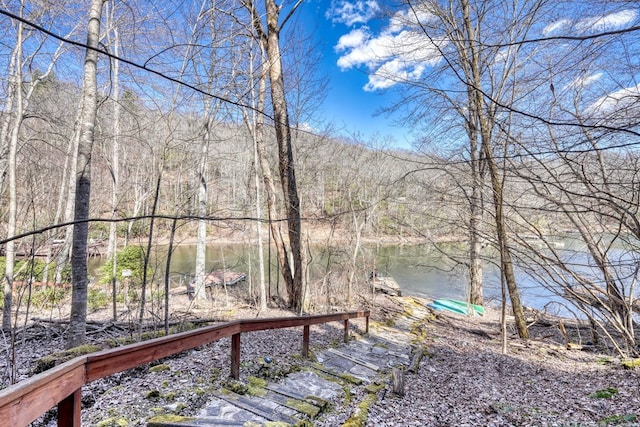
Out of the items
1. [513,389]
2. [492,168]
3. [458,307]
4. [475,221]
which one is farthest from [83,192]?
[458,307]

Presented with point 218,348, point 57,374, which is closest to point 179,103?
point 218,348

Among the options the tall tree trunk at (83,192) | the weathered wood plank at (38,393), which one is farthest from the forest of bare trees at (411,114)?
the weathered wood plank at (38,393)

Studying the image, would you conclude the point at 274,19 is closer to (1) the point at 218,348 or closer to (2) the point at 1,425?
(1) the point at 218,348

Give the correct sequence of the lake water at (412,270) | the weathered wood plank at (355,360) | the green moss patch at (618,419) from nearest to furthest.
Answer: the green moss patch at (618,419) < the weathered wood plank at (355,360) < the lake water at (412,270)

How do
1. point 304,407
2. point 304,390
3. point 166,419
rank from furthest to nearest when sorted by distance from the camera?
point 304,390 < point 304,407 < point 166,419

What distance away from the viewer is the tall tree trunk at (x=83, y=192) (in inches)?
143

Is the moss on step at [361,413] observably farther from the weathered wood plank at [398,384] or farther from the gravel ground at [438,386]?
the weathered wood plank at [398,384]

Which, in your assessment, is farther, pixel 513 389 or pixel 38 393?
pixel 513 389

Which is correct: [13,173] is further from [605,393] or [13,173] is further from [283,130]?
[605,393]

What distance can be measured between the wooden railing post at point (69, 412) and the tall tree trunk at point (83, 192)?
2.50 m

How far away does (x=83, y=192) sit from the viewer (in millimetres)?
3668

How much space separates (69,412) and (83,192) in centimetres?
277

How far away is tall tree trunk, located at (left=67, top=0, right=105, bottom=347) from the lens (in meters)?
3.63

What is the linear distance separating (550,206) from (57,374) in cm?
657
